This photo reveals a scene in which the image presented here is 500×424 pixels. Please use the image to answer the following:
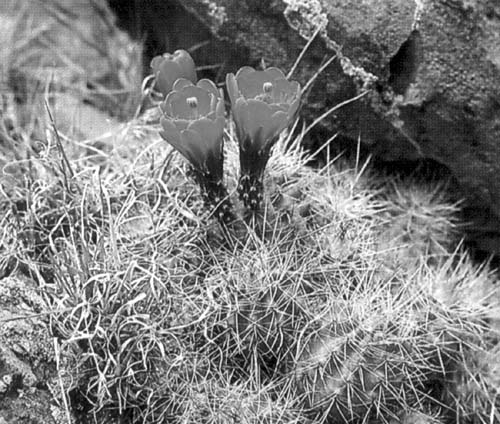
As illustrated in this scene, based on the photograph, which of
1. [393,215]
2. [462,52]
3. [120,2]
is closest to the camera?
[462,52]

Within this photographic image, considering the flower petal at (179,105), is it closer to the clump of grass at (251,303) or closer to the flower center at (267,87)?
the flower center at (267,87)

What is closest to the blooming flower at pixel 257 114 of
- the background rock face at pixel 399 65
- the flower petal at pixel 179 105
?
the flower petal at pixel 179 105

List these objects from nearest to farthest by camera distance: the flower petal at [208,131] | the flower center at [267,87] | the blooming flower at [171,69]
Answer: the flower petal at [208,131] → the flower center at [267,87] → the blooming flower at [171,69]

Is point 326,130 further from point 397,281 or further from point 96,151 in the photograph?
point 96,151

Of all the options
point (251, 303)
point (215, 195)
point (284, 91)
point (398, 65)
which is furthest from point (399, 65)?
point (251, 303)

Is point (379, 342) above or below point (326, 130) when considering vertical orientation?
below

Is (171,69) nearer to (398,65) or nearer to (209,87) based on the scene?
(209,87)

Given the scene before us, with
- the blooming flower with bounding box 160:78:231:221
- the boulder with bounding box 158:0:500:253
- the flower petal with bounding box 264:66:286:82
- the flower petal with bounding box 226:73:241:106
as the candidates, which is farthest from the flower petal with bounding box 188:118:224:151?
the boulder with bounding box 158:0:500:253

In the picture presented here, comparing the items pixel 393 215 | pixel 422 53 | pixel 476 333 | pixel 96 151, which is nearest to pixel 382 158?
pixel 393 215
